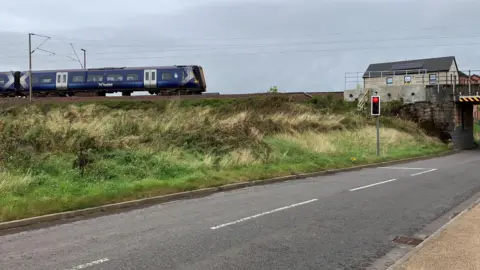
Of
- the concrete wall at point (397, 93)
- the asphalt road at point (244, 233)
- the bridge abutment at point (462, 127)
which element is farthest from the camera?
the concrete wall at point (397, 93)

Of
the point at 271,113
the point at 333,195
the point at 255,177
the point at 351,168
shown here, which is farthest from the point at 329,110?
the point at 333,195

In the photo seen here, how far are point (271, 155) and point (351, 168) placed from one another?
349 cm

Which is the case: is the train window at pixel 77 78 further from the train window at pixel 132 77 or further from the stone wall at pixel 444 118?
the stone wall at pixel 444 118

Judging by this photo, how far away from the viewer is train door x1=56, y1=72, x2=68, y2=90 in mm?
42031

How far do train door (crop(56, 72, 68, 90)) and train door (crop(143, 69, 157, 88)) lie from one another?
306 inches

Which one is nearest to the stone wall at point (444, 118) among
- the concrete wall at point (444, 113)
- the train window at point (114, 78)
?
the concrete wall at point (444, 113)

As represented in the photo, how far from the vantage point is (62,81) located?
42188mm

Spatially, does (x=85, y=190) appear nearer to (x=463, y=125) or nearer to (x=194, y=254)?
(x=194, y=254)

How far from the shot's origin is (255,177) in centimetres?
1450

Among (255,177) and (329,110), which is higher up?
(329,110)

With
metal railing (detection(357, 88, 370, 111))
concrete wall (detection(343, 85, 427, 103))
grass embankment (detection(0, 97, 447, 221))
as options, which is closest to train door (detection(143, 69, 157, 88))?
grass embankment (detection(0, 97, 447, 221))

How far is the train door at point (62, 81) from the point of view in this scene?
138ft

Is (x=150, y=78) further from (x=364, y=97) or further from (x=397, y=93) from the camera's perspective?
(x=397, y=93)

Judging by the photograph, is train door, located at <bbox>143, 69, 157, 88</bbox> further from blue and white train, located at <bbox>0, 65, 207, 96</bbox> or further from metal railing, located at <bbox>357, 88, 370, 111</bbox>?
metal railing, located at <bbox>357, 88, 370, 111</bbox>
